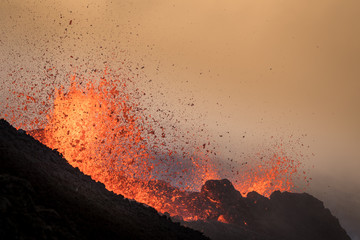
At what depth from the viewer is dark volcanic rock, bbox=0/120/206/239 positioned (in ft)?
29.1

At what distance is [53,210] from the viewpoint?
35.8 feet

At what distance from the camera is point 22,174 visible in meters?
12.5

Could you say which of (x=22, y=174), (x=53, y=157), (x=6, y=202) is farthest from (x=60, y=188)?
(x=53, y=157)

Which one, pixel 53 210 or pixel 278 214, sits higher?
pixel 278 214

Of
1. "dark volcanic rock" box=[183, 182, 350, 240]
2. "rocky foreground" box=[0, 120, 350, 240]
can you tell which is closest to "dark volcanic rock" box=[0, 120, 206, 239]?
"rocky foreground" box=[0, 120, 350, 240]

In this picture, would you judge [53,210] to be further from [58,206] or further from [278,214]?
[278,214]

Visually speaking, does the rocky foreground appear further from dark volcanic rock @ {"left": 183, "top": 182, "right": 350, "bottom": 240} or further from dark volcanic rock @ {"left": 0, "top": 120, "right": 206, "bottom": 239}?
dark volcanic rock @ {"left": 183, "top": 182, "right": 350, "bottom": 240}

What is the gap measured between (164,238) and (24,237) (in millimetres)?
9395

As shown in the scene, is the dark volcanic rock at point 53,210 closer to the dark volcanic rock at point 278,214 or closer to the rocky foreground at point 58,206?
the rocky foreground at point 58,206

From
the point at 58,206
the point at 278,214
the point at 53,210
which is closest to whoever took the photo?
the point at 53,210

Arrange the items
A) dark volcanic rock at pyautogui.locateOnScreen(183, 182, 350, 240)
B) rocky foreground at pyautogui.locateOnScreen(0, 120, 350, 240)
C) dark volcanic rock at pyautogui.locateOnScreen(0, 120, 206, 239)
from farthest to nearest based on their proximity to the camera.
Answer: dark volcanic rock at pyautogui.locateOnScreen(183, 182, 350, 240) → rocky foreground at pyautogui.locateOnScreen(0, 120, 350, 240) → dark volcanic rock at pyautogui.locateOnScreen(0, 120, 206, 239)

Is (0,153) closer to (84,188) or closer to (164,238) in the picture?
(84,188)

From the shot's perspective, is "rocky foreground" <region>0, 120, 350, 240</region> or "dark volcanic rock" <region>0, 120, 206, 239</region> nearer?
"dark volcanic rock" <region>0, 120, 206, 239</region>

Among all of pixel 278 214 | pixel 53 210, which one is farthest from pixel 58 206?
pixel 278 214
